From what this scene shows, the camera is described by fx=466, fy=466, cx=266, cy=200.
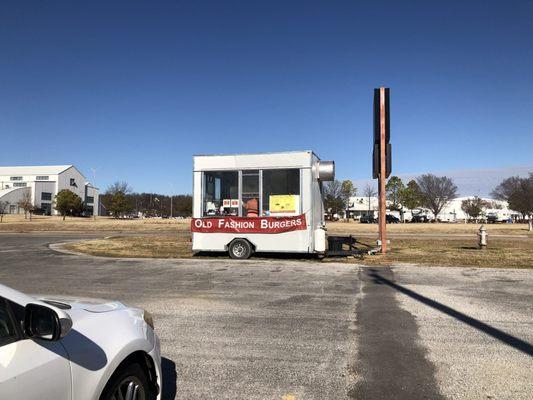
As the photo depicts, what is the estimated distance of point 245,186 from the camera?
1573 cm

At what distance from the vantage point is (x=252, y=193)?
15.7 m

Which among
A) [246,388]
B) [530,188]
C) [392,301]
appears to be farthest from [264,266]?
[530,188]

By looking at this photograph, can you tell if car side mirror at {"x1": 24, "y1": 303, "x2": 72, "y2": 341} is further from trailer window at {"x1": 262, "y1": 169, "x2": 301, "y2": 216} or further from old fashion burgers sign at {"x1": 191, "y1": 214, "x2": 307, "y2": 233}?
trailer window at {"x1": 262, "y1": 169, "x2": 301, "y2": 216}

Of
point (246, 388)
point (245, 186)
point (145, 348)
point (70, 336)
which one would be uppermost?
point (245, 186)

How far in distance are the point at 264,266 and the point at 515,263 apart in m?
7.85

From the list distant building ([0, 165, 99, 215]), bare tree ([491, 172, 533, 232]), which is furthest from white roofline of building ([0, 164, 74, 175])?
bare tree ([491, 172, 533, 232])

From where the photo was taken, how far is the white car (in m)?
2.34

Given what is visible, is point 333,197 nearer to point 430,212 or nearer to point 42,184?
point 430,212

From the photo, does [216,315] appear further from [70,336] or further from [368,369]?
[70,336]

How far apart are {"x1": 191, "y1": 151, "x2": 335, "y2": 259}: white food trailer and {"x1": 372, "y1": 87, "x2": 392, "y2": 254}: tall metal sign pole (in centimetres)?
265

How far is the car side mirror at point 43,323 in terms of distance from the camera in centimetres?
243

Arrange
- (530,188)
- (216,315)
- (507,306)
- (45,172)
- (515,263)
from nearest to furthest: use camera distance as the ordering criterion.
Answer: (216,315) → (507,306) → (515,263) → (530,188) → (45,172)

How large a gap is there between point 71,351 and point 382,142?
632 inches

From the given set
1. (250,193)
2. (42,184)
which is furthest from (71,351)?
(42,184)
